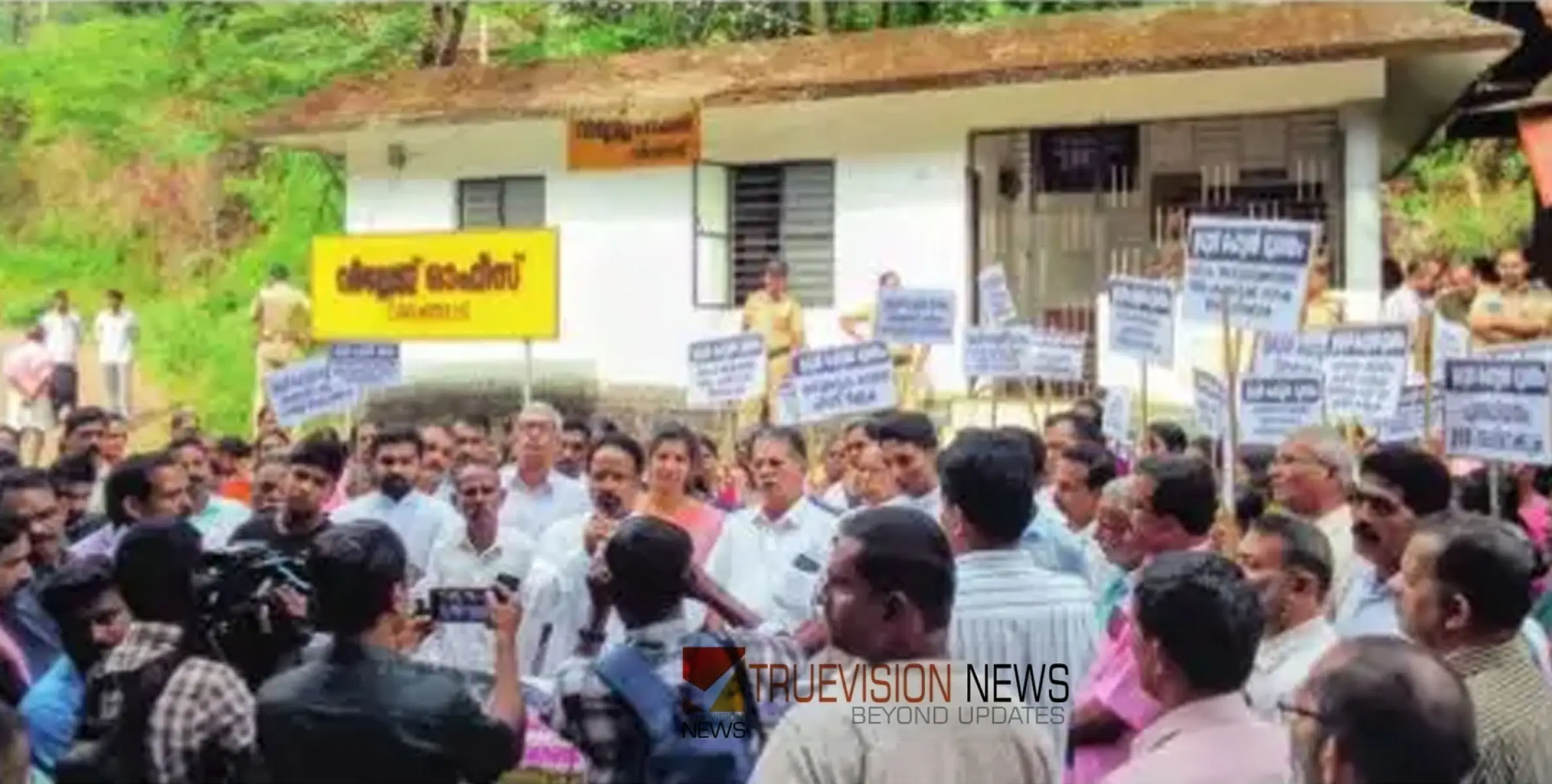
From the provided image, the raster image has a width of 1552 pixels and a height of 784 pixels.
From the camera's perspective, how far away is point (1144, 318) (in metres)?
10.1

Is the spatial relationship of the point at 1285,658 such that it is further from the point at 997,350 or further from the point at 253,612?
the point at 997,350

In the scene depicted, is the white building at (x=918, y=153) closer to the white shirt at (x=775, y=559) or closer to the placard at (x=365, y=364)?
the placard at (x=365, y=364)

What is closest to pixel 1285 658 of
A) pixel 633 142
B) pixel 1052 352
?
pixel 1052 352

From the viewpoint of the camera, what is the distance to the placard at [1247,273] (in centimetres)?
833

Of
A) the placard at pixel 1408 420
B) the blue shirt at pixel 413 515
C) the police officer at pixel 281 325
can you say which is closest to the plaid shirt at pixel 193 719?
the blue shirt at pixel 413 515

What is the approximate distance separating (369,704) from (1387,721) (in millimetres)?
1920

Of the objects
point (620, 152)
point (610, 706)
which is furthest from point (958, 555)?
point (620, 152)

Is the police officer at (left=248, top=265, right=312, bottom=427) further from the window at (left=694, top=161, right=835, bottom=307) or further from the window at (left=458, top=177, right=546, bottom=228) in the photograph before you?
the window at (left=694, top=161, right=835, bottom=307)

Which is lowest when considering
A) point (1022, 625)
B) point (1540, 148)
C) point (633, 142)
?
point (1022, 625)

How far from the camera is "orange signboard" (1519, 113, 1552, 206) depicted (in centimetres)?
1554

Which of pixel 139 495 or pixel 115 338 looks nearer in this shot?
pixel 139 495

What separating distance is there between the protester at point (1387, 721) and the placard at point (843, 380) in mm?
7008

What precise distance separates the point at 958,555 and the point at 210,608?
1.70 metres

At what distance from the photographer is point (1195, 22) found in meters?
16.1
